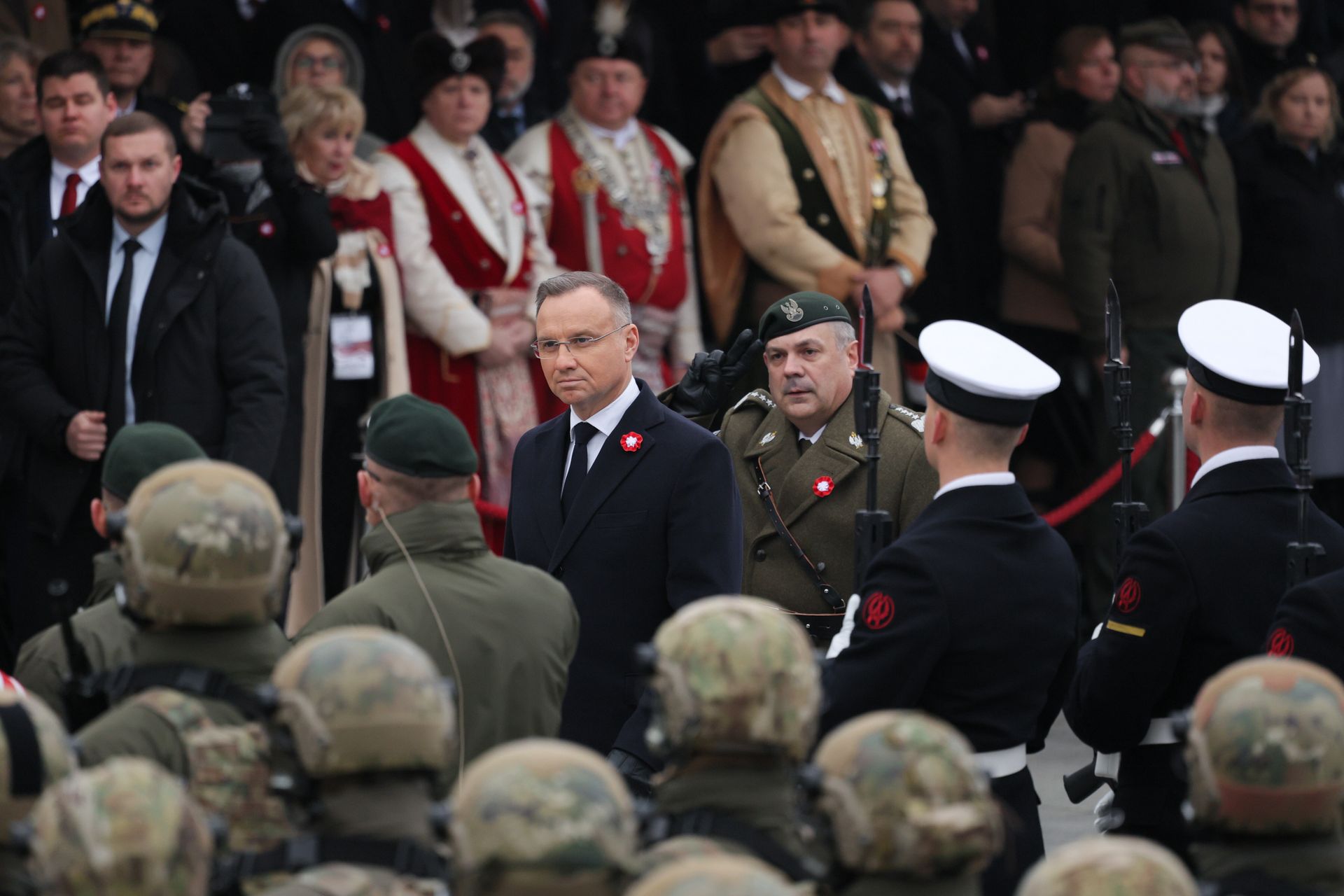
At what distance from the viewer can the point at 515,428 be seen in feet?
28.3

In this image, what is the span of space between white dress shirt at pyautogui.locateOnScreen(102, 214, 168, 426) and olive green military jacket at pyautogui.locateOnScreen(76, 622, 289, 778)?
3.64 m

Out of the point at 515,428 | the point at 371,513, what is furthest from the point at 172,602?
the point at 515,428

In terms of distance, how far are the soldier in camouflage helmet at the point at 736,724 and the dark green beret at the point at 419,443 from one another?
1.11m

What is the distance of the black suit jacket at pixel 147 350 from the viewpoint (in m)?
7.07

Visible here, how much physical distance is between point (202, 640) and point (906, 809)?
120 cm

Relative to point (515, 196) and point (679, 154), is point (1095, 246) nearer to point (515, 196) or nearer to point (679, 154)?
point (679, 154)

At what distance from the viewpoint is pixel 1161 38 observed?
386 inches

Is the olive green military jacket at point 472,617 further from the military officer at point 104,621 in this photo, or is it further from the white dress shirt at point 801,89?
the white dress shirt at point 801,89

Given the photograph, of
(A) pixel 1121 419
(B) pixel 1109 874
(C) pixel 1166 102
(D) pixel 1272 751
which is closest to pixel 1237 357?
(A) pixel 1121 419

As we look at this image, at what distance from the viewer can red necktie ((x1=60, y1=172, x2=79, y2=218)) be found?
754 cm

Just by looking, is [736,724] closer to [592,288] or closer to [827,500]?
[592,288]

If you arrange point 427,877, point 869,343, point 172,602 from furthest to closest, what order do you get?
point 869,343 < point 172,602 < point 427,877

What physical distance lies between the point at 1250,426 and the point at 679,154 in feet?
15.8

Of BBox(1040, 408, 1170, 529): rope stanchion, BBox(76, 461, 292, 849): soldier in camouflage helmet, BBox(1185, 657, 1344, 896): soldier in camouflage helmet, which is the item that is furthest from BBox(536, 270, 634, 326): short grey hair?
BBox(1040, 408, 1170, 529): rope stanchion
